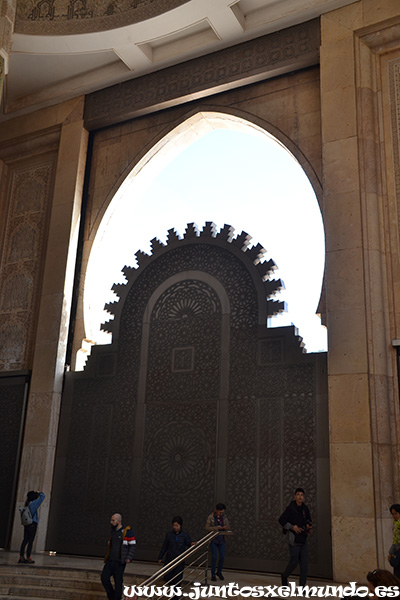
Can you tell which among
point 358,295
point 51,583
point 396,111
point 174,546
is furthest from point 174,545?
point 396,111

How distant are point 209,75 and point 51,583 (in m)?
5.71

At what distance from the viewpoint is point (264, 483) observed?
19.8 feet

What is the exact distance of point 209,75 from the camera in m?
7.45

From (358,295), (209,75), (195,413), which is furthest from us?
(209,75)

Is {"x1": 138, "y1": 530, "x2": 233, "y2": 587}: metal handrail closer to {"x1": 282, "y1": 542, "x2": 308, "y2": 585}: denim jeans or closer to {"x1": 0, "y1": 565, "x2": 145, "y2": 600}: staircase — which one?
{"x1": 282, "y1": 542, "x2": 308, "y2": 585}: denim jeans

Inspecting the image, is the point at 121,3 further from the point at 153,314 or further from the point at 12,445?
the point at 12,445

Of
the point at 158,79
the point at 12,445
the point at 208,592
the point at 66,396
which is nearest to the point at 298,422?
the point at 208,592

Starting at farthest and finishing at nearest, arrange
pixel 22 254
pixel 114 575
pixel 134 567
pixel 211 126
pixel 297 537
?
pixel 22 254
pixel 211 126
pixel 134 567
pixel 297 537
pixel 114 575

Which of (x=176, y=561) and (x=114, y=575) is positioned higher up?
(x=176, y=561)

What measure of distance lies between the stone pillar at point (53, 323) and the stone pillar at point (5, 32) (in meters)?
1.97

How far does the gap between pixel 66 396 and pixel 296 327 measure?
2869mm

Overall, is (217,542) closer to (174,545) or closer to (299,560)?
(174,545)

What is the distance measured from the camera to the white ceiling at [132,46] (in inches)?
273

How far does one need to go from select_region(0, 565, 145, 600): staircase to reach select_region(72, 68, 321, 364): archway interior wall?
2705 mm
